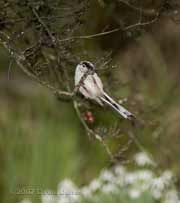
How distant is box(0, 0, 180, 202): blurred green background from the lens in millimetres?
4586

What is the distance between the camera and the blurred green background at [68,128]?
4.59 m

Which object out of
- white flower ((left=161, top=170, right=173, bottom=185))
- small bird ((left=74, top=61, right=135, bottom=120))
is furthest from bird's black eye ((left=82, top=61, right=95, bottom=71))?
white flower ((left=161, top=170, right=173, bottom=185))

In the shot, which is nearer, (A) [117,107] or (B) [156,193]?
(A) [117,107]

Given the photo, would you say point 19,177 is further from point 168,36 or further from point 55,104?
point 168,36

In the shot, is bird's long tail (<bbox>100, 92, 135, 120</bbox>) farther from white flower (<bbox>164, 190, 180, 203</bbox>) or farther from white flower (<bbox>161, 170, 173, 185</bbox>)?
white flower (<bbox>161, 170, 173, 185</bbox>)

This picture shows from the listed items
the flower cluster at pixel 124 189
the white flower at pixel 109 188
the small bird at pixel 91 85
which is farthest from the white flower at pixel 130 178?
the small bird at pixel 91 85

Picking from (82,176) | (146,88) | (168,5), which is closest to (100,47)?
(146,88)

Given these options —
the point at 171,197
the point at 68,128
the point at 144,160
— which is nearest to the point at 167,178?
the point at 171,197

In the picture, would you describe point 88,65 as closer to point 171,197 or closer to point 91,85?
point 91,85

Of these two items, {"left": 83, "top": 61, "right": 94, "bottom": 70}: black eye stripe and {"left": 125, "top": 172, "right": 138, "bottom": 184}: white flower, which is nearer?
{"left": 83, "top": 61, "right": 94, "bottom": 70}: black eye stripe

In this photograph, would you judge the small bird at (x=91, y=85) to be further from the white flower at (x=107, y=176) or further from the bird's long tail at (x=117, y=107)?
the white flower at (x=107, y=176)

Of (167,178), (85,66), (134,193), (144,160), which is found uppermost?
(144,160)

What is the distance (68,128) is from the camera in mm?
4855

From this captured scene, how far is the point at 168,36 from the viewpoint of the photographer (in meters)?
5.89
